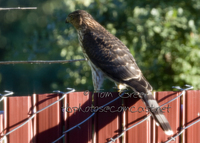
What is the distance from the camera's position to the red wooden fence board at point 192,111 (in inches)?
89.8

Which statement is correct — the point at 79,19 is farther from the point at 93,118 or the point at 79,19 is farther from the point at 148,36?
the point at 93,118

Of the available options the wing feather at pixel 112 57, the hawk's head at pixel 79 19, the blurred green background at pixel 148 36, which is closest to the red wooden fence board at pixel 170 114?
the wing feather at pixel 112 57

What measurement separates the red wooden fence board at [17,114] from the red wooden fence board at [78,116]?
27cm

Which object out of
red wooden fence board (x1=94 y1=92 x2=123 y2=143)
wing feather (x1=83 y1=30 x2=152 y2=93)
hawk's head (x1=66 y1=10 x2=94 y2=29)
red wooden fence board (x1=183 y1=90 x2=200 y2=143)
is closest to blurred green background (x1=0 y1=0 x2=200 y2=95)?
hawk's head (x1=66 y1=10 x2=94 y2=29)

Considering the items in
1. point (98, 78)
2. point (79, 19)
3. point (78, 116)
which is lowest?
point (78, 116)

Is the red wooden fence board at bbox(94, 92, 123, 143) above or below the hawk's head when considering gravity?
below

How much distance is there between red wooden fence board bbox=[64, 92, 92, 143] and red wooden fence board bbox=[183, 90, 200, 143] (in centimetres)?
76

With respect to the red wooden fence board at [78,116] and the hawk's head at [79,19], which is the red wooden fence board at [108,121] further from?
the hawk's head at [79,19]

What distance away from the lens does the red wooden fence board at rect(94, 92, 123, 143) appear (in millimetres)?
2197

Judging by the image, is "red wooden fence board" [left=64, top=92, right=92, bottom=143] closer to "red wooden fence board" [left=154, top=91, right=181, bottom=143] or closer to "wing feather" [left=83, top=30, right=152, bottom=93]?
"red wooden fence board" [left=154, top=91, right=181, bottom=143]

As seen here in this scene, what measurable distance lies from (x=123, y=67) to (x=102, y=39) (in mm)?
538

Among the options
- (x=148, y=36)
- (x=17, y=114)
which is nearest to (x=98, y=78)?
(x=17, y=114)

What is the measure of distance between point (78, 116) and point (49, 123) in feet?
0.70

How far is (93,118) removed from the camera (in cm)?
221
